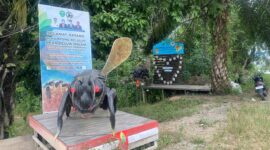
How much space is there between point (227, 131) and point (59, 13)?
2.74 meters

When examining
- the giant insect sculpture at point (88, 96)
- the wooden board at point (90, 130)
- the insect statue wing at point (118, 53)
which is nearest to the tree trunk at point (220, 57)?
the wooden board at point (90, 130)

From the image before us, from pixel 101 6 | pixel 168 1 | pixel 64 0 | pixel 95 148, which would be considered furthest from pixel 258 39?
pixel 95 148

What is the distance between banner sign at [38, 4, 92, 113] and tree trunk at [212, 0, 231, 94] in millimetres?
3959

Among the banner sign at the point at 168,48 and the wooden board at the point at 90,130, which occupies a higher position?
the banner sign at the point at 168,48

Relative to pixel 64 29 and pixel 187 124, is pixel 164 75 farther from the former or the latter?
pixel 64 29

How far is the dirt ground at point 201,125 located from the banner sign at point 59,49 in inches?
61.3

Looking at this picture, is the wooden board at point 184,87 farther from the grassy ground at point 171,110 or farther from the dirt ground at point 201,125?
the dirt ground at point 201,125

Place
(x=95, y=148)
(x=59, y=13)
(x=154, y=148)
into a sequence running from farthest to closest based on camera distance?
1. (x=59, y=13)
2. (x=154, y=148)
3. (x=95, y=148)

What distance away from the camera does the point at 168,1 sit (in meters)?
4.30

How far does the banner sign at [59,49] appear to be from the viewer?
143 inches

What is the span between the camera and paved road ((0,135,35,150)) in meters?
3.47

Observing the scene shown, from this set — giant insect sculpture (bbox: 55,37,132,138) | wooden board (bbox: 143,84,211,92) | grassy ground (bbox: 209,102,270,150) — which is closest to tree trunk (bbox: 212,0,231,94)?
wooden board (bbox: 143,84,211,92)

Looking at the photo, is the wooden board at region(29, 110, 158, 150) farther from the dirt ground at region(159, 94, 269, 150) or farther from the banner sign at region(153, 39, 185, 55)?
the banner sign at region(153, 39, 185, 55)

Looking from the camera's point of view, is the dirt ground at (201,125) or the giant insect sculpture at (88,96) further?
the dirt ground at (201,125)
